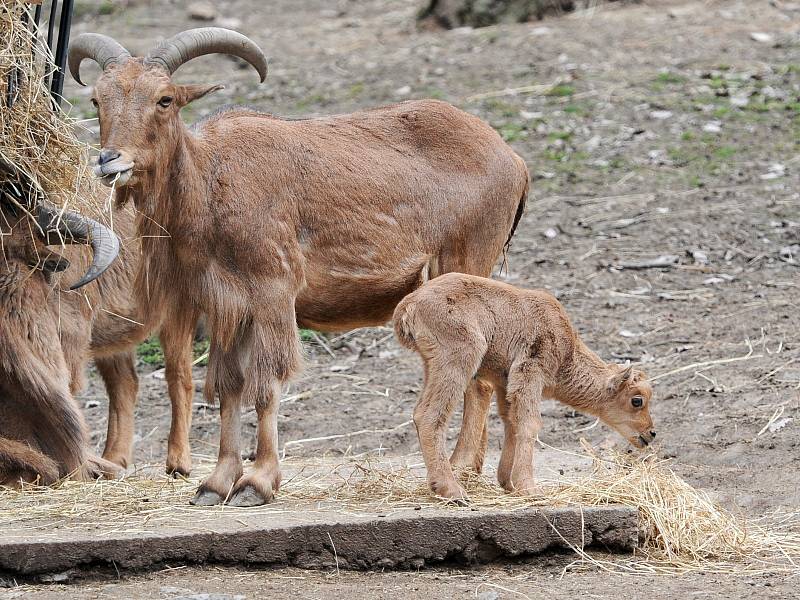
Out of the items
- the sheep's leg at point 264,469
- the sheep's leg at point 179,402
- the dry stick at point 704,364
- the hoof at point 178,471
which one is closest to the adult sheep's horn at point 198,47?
the sheep's leg at point 264,469

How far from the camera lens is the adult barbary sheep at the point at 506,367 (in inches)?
252

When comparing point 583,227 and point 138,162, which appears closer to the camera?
point 138,162

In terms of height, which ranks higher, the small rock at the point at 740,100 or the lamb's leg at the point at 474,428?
the lamb's leg at the point at 474,428

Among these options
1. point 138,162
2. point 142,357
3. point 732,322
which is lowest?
point 142,357

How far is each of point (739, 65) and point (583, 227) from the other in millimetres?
4002

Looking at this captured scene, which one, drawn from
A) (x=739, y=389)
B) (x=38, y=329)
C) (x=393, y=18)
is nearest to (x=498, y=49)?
(x=393, y=18)

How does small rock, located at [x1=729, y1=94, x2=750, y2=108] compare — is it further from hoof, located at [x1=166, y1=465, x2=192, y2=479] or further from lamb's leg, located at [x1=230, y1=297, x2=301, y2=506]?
lamb's leg, located at [x1=230, y1=297, x2=301, y2=506]

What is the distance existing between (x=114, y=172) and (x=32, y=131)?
1055 mm

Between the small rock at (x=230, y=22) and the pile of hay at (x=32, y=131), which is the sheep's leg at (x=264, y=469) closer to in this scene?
the pile of hay at (x=32, y=131)

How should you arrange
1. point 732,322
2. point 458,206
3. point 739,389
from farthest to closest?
1. point 732,322
2. point 739,389
3. point 458,206

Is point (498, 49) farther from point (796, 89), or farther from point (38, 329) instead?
point (38, 329)

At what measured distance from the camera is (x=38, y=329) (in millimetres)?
7590

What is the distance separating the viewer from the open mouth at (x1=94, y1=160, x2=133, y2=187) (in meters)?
6.05

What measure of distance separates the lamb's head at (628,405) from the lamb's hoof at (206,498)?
2.07 metres
